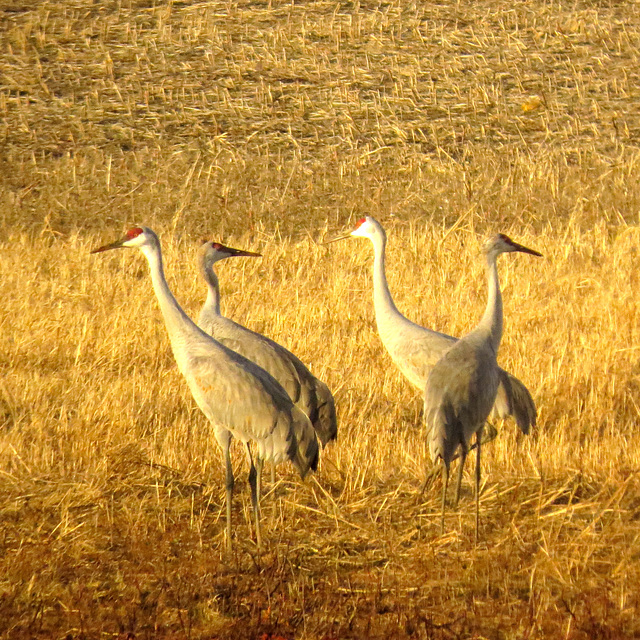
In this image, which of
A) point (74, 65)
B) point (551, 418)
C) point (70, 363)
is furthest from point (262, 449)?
point (74, 65)

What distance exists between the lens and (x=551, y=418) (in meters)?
5.47

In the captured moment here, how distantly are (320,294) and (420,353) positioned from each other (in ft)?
9.17

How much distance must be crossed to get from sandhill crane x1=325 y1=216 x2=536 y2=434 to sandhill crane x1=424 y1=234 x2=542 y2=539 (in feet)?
0.70

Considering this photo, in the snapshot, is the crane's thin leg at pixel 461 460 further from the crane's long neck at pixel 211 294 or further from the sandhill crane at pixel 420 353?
the crane's long neck at pixel 211 294

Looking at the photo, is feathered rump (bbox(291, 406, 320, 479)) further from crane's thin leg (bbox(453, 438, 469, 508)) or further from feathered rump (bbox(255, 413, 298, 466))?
crane's thin leg (bbox(453, 438, 469, 508))

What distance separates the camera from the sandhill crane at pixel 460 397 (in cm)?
412

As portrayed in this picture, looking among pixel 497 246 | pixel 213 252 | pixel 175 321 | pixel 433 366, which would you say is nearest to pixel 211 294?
pixel 213 252

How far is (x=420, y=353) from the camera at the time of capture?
16.5ft

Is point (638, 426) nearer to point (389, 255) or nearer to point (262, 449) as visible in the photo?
point (262, 449)

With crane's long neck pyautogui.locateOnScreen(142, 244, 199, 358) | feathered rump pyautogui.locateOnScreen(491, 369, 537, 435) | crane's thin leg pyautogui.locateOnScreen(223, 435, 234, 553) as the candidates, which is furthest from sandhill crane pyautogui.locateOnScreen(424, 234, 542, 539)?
crane's long neck pyautogui.locateOnScreen(142, 244, 199, 358)

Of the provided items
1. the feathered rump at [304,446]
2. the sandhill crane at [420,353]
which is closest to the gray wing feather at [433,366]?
the sandhill crane at [420,353]

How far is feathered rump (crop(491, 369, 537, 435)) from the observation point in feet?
15.6

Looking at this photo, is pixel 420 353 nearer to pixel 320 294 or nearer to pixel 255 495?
pixel 255 495

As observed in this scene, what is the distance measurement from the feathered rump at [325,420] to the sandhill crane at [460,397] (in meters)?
0.54
